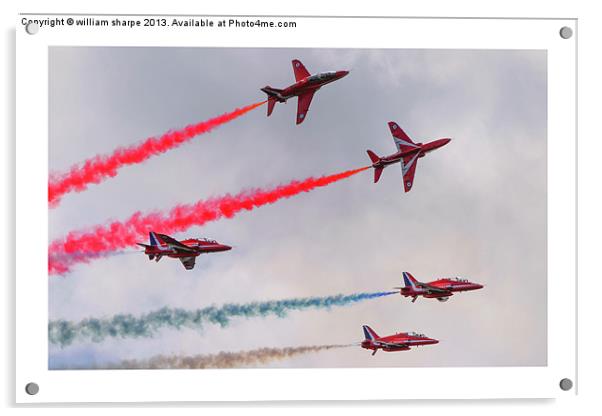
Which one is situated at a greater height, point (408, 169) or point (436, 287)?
point (408, 169)

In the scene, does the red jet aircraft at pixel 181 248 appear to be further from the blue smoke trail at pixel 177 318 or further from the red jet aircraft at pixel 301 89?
the red jet aircraft at pixel 301 89

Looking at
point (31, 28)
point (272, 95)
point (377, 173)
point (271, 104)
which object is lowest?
point (377, 173)

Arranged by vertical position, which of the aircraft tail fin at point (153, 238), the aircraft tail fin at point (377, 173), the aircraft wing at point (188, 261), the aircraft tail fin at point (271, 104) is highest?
the aircraft tail fin at point (271, 104)

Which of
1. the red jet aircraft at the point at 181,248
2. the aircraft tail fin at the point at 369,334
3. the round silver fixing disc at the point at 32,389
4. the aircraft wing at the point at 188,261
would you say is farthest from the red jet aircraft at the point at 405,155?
the round silver fixing disc at the point at 32,389

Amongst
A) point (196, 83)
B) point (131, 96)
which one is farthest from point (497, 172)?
point (131, 96)
